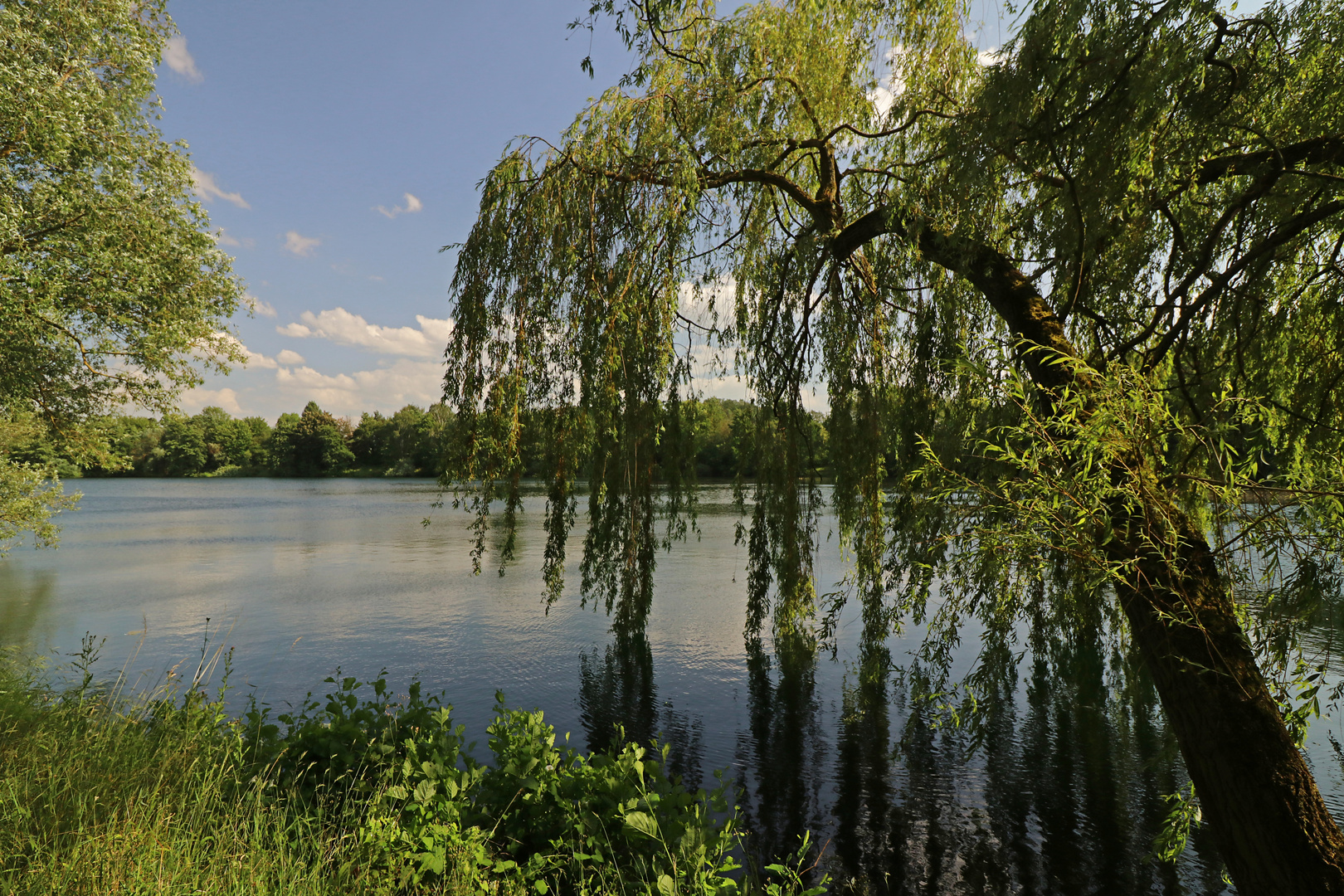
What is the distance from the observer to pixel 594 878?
2.81 metres

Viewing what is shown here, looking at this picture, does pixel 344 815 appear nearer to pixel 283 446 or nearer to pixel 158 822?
pixel 158 822

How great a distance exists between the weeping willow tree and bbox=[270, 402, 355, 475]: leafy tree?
2339 inches

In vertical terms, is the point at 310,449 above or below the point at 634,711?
above

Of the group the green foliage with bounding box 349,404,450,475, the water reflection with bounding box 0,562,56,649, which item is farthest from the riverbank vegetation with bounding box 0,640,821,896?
the green foliage with bounding box 349,404,450,475

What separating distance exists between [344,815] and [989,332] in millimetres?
4460

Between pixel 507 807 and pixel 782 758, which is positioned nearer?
pixel 507 807

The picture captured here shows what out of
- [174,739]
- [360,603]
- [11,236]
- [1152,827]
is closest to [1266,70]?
[1152,827]

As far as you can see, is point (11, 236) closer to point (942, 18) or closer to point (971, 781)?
point (942, 18)

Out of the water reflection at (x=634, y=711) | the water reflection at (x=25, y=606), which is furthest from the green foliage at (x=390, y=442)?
the water reflection at (x=634, y=711)

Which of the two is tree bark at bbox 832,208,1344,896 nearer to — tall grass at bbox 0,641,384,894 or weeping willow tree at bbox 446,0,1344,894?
weeping willow tree at bbox 446,0,1344,894

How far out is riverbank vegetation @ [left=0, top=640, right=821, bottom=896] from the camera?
2.28m

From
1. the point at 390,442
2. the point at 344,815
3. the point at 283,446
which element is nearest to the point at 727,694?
the point at 344,815

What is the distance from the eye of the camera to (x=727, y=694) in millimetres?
6977

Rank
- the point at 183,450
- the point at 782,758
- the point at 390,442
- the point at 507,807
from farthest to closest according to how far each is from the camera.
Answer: the point at 183,450
the point at 390,442
the point at 782,758
the point at 507,807
